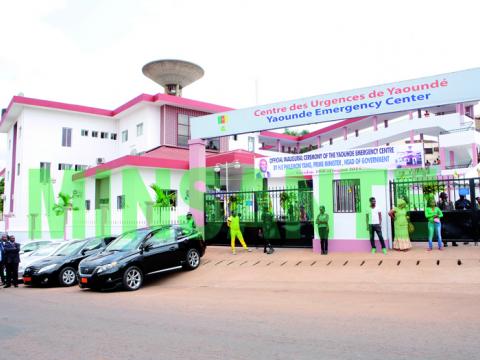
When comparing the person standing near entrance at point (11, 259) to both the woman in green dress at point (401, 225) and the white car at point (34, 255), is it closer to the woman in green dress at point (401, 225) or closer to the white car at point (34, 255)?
the white car at point (34, 255)

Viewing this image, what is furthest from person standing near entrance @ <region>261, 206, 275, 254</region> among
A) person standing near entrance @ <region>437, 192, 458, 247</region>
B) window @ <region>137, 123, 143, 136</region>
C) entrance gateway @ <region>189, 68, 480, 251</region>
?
window @ <region>137, 123, 143, 136</region>

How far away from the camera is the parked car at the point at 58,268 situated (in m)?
12.5

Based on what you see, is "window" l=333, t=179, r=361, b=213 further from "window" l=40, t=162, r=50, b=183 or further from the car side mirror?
"window" l=40, t=162, r=50, b=183

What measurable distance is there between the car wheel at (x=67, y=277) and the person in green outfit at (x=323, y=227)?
25.0 ft

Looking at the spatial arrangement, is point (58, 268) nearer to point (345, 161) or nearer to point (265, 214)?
point (265, 214)

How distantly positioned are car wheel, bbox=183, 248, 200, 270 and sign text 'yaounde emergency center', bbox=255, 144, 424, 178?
4.29m

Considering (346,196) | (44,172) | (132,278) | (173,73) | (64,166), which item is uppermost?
(173,73)

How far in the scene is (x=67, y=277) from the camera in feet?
41.8

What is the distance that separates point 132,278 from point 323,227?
19.3ft

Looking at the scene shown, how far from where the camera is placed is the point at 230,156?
79.5 feet

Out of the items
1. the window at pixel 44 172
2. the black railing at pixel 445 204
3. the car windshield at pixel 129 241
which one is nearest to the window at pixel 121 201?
the window at pixel 44 172

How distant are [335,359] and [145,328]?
304cm

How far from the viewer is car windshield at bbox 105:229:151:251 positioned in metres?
11.6

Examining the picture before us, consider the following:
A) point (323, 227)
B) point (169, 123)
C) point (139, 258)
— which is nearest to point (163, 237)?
point (139, 258)
